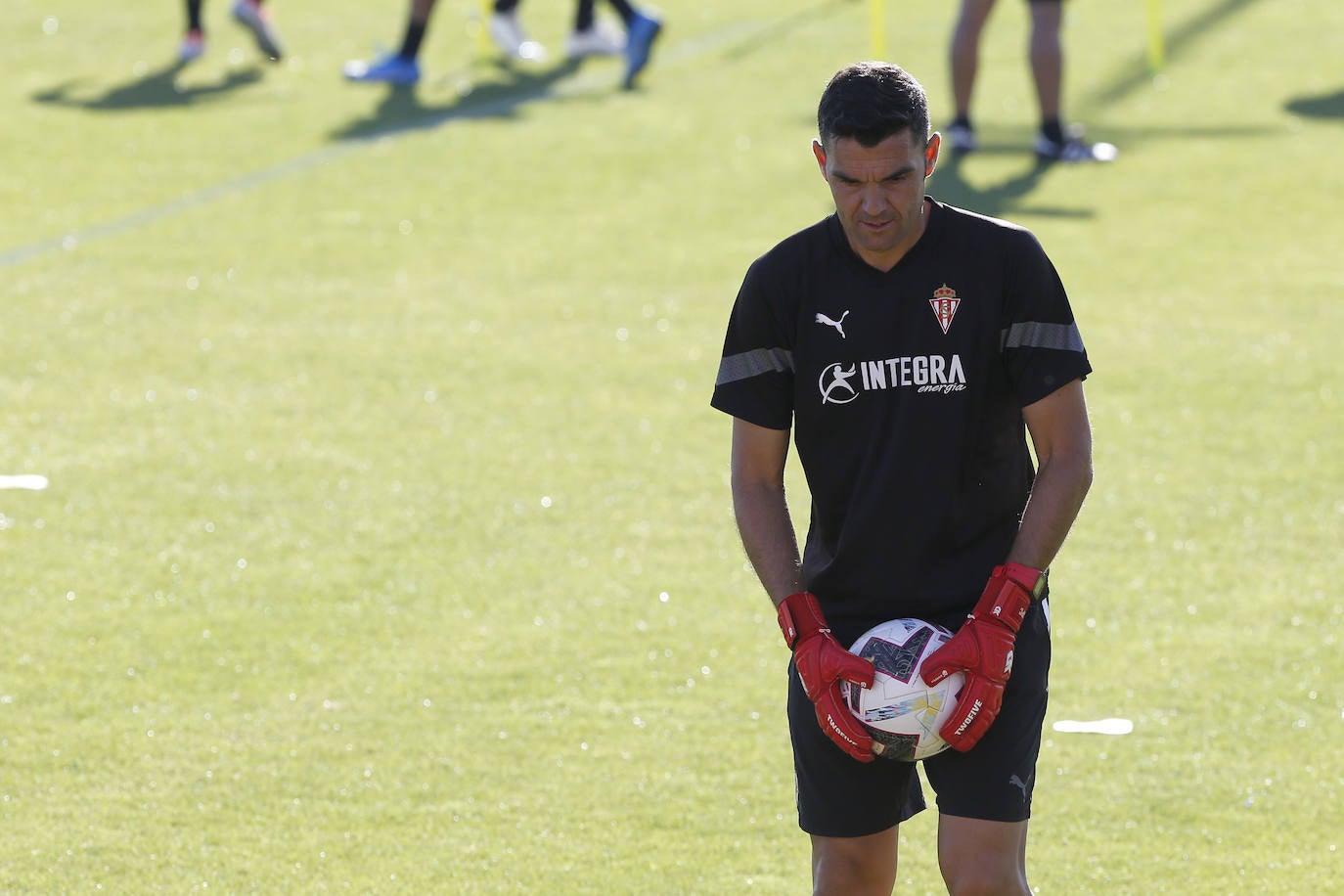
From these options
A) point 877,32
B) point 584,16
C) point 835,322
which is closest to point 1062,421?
point 835,322

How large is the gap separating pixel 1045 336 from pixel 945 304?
204mm

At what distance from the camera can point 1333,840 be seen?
16.2 ft

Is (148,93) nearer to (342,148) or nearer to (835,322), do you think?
(342,148)

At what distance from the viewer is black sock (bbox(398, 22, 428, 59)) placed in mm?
14492

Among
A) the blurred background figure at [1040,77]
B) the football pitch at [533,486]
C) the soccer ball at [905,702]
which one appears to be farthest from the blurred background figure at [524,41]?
the soccer ball at [905,702]

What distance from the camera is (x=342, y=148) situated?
43.4ft

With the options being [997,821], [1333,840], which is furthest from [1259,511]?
[997,821]

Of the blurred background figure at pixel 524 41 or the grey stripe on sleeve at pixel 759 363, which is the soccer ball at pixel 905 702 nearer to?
the grey stripe on sleeve at pixel 759 363

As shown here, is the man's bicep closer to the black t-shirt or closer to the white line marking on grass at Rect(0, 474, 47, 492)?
the black t-shirt

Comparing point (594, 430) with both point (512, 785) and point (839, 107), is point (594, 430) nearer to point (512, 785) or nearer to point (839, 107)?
point (512, 785)

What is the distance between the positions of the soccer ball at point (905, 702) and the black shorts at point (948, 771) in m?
0.09

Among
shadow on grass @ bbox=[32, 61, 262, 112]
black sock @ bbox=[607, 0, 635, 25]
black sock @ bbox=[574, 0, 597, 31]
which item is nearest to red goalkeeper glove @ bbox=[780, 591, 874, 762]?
black sock @ bbox=[607, 0, 635, 25]

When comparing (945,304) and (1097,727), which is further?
(1097,727)

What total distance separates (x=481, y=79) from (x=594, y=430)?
7524 millimetres
